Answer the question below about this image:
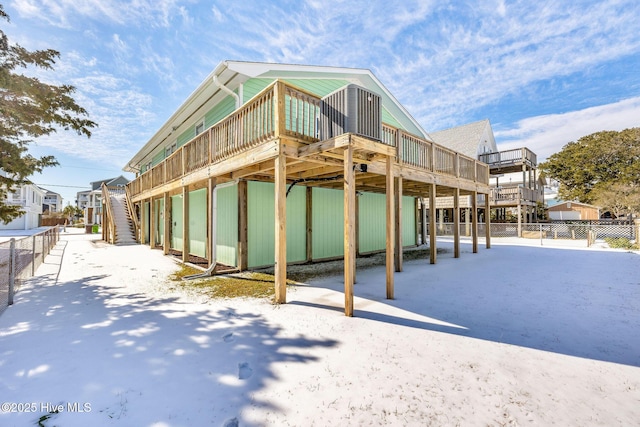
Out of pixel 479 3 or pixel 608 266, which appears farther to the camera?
pixel 608 266

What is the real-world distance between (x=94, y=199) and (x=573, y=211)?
66.6 meters

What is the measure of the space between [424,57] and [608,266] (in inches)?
376

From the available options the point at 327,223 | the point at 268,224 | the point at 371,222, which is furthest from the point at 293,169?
the point at 371,222

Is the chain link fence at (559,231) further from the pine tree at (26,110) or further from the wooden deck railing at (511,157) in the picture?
the pine tree at (26,110)

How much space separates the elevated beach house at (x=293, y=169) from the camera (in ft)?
15.4

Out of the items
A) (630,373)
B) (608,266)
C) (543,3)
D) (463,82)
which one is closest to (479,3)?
(543,3)

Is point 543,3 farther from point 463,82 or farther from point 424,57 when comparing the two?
point 463,82

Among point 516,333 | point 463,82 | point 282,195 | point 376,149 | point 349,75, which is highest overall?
point 463,82

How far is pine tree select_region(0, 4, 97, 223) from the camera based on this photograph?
6.30 meters

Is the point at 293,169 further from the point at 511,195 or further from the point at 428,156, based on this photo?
the point at 511,195

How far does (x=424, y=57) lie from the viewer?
10945 millimetres

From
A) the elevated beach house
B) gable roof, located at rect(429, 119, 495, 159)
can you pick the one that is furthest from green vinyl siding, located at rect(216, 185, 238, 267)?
gable roof, located at rect(429, 119, 495, 159)

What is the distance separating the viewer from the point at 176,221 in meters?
A: 12.5

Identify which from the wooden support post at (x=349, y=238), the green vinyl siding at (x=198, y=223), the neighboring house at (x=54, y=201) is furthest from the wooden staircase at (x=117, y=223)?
the neighboring house at (x=54, y=201)
